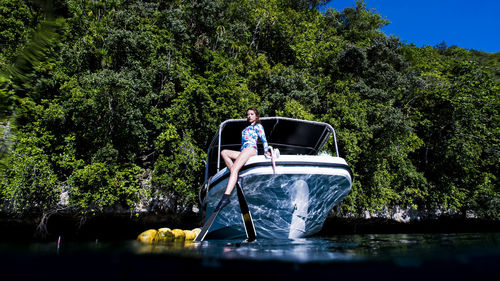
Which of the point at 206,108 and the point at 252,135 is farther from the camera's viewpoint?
the point at 206,108

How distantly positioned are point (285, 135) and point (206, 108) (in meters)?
4.68

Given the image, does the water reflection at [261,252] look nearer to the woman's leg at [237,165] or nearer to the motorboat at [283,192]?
the woman's leg at [237,165]

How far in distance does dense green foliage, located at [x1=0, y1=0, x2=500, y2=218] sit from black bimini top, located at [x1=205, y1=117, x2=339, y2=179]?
2943mm

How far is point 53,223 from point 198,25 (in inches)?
456

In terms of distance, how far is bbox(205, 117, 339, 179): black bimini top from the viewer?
6.42 metres

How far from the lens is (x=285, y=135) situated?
6832mm

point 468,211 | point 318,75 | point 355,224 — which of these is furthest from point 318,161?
point 468,211

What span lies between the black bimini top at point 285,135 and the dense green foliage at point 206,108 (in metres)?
2.94

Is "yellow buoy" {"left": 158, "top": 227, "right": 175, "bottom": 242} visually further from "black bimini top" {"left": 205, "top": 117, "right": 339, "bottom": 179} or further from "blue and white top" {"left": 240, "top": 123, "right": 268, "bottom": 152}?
"blue and white top" {"left": 240, "top": 123, "right": 268, "bottom": 152}

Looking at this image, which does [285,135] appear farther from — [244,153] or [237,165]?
[237,165]

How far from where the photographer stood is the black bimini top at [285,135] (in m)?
6.42

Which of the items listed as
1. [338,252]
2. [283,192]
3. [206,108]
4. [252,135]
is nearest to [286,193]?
[283,192]

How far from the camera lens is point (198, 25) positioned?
47.4 feet

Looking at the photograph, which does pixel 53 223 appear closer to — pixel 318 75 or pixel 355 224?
pixel 355 224
